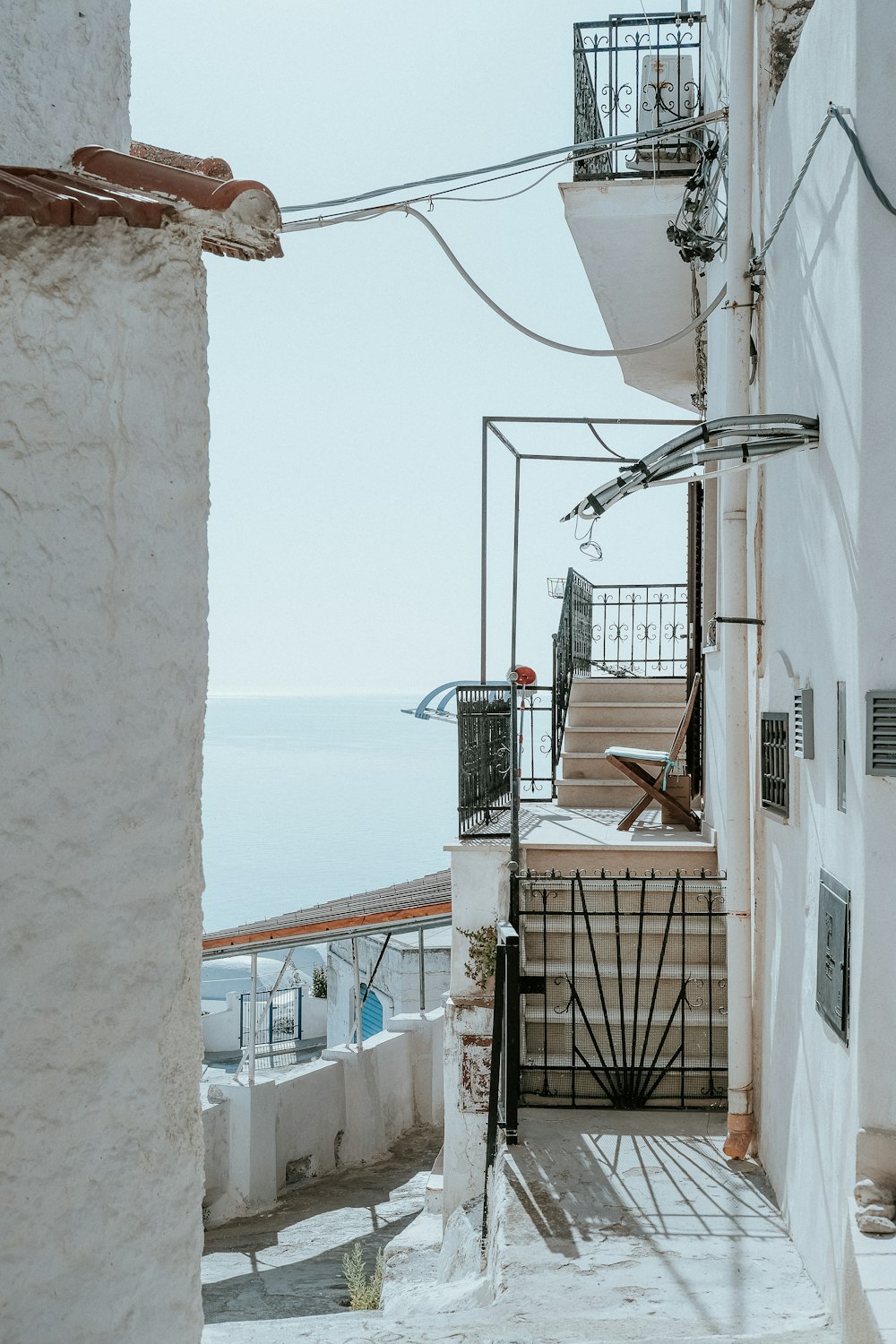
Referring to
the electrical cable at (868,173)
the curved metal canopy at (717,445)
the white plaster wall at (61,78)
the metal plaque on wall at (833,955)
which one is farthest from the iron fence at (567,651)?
the white plaster wall at (61,78)

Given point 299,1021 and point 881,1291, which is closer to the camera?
point 881,1291

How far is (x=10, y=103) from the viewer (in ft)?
8.61

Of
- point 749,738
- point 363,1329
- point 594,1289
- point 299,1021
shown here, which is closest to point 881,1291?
point 594,1289

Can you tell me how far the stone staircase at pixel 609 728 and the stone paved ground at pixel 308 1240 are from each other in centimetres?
474

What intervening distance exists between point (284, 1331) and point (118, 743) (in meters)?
3.95

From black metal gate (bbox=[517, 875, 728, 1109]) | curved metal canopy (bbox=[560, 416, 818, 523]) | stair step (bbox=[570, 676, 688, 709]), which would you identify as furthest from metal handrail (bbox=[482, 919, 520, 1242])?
stair step (bbox=[570, 676, 688, 709])

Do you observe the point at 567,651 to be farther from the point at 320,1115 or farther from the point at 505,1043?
the point at 505,1043

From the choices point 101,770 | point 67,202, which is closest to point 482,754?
point 101,770

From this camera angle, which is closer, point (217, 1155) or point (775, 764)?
point (775, 764)

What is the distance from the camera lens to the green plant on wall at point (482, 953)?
7.80 meters

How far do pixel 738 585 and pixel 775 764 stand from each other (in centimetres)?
123

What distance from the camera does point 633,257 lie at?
10.4 meters

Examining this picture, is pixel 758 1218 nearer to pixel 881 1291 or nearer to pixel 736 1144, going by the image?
pixel 736 1144

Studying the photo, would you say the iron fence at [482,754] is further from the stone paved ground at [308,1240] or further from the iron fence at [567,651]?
the stone paved ground at [308,1240]
